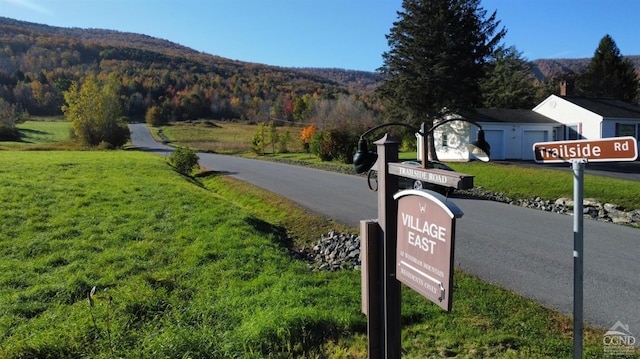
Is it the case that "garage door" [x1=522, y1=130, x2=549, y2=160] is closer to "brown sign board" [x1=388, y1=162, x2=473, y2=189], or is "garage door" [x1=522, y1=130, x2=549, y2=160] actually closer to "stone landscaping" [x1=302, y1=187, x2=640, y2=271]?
"stone landscaping" [x1=302, y1=187, x2=640, y2=271]

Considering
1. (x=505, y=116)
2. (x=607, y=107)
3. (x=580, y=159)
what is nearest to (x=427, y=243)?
(x=580, y=159)

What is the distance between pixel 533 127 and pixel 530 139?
2.78 feet

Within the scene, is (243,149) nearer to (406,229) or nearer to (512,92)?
(512,92)

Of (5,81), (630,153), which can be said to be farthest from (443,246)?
(5,81)

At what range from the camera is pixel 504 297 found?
5809mm

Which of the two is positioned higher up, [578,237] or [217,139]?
[217,139]

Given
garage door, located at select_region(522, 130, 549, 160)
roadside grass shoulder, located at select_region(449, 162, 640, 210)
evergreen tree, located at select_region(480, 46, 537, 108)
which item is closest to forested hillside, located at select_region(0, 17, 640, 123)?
Answer: evergreen tree, located at select_region(480, 46, 537, 108)

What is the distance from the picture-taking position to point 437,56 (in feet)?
76.4

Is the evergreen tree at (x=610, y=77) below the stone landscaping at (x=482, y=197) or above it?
above

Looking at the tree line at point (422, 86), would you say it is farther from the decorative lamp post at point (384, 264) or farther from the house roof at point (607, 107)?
the decorative lamp post at point (384, 264)

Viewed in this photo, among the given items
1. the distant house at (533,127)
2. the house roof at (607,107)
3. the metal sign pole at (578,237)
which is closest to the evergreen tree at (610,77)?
the house roof at (607,107)

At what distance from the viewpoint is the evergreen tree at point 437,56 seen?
2355cm

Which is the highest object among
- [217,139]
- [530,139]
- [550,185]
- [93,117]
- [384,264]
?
[93,117]

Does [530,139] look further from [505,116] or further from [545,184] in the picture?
[545,184]
